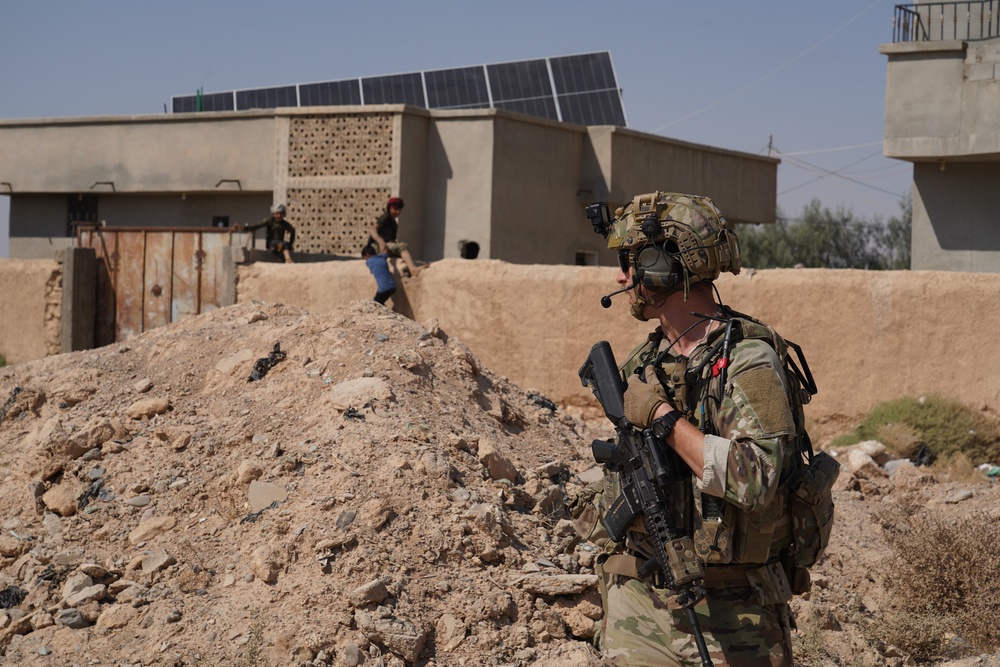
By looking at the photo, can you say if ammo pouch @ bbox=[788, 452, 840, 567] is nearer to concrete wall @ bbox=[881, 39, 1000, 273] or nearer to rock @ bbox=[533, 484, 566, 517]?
rock @ bbox=[533, 484, 566, 517]

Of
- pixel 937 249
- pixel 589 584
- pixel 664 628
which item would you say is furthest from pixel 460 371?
pixel 937 249

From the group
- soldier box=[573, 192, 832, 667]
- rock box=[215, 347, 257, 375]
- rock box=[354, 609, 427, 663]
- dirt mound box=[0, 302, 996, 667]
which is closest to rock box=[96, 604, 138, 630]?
dirt mound box=[0, 302, 996, 667]

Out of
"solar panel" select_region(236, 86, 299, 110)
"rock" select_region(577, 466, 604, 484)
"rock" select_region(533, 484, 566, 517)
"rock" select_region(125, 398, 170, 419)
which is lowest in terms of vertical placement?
"rock" select_region(533, 484, 566, 517)

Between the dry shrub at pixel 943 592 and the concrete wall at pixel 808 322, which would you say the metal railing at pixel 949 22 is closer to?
the concrete wall at pixel 808 322

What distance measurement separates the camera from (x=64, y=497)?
18.0 feet

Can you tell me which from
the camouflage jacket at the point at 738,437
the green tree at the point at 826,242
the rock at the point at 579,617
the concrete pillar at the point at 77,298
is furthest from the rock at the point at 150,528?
the green tree at the point at 826,242

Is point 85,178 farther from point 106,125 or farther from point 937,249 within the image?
point 937,249

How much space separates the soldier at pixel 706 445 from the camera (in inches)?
100

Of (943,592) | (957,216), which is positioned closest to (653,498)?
(943,592)

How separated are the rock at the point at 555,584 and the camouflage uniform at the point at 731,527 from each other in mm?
1778

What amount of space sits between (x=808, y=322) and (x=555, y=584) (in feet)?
14.6

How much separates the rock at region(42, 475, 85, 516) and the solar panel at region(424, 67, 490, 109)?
45.3ft

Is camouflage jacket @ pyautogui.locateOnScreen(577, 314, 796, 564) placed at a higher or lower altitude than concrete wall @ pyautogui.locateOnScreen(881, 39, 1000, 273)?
lower

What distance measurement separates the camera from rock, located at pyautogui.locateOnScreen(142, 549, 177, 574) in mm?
4902
